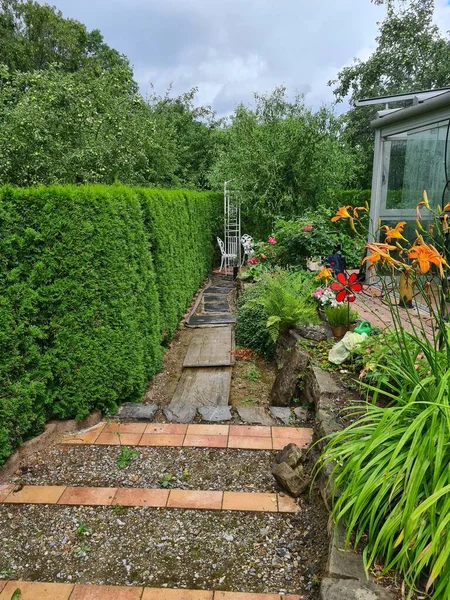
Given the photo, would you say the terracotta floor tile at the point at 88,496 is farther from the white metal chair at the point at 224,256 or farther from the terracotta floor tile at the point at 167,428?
the white metal chair at the point at 224,256

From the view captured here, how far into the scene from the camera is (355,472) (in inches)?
60.2

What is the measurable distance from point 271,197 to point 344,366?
688cm

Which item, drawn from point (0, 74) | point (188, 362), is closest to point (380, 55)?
point (0, 74)

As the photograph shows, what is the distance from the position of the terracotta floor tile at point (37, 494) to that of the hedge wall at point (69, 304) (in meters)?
0.25

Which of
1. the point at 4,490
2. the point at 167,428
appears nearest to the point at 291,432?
the point at 167,428

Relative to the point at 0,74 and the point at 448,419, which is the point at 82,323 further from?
the point at 0,74

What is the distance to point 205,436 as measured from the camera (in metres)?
2.74

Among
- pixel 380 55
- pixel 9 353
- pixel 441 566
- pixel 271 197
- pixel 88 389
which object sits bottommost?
pixel 88 389

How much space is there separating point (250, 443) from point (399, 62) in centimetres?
1619

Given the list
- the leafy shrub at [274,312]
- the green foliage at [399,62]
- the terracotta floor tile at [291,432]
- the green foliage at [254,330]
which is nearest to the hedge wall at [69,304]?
→ the terracotta floor tile at [291,432]

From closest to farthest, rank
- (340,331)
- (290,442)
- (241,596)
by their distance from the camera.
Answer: (241,596) → (290,442) → (340,331)

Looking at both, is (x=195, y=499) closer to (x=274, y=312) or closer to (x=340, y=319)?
(x=340, y=319)

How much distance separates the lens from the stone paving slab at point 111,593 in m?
1.58

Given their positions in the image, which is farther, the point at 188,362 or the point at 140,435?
the point at 188,362
